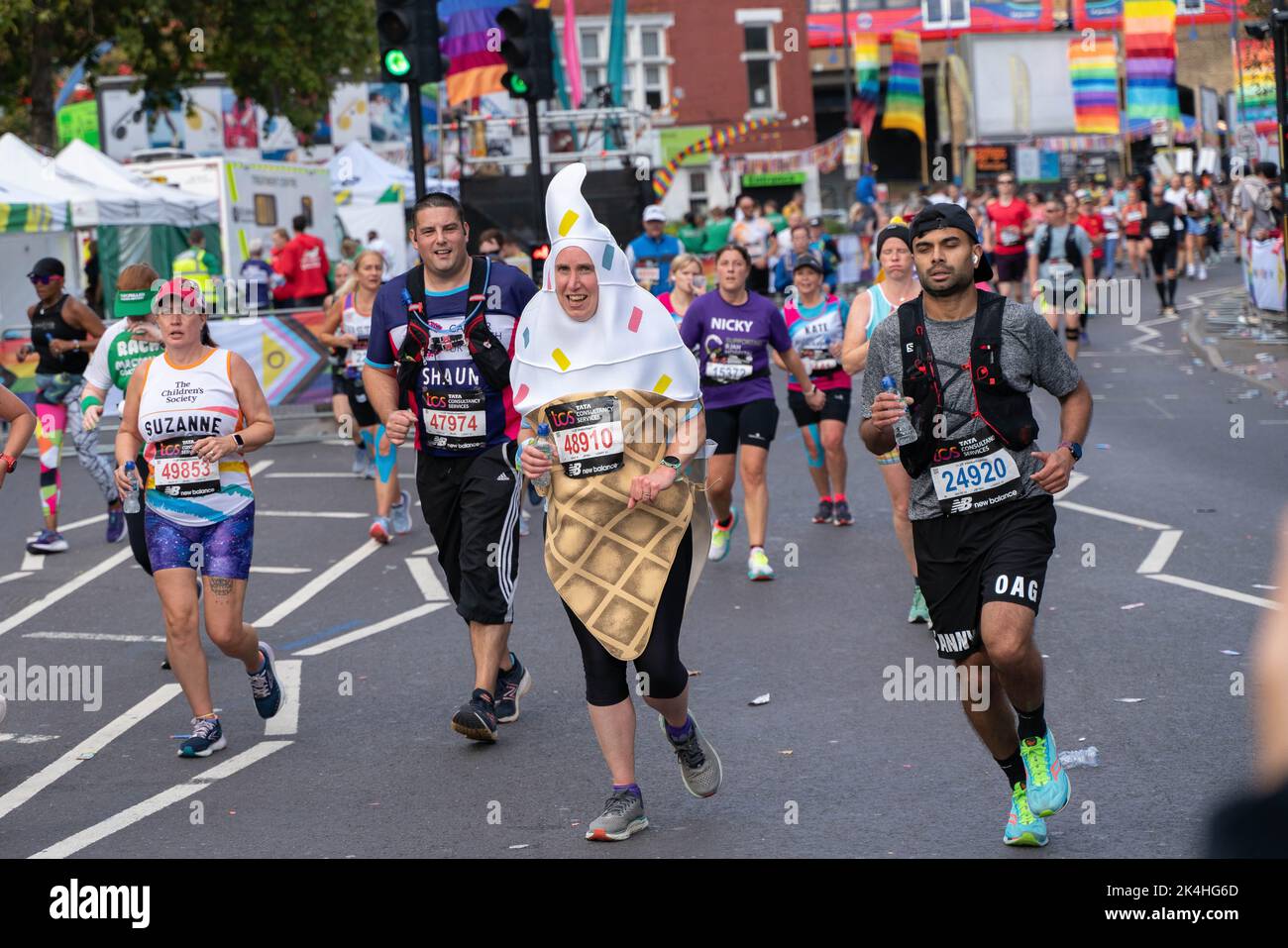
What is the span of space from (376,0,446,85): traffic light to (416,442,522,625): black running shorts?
288 inches

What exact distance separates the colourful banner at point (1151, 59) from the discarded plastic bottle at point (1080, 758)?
26665 mm

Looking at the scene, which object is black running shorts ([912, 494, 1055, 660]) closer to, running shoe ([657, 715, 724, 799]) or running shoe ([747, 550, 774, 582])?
running shoe ([657, 715, 724, 799])

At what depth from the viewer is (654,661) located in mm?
5660

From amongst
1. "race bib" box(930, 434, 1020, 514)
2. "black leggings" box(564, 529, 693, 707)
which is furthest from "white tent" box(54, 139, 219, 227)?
"race bib" box(930, 434, 1020, 514)

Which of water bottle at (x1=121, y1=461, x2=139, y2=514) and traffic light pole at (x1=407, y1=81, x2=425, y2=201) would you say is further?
traffic light pole at (x1=407, y1=81, x2=425, y2=201)

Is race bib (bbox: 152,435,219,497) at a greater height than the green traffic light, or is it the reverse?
the green traffic light

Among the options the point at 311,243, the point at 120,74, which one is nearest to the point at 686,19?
the point at 120,74

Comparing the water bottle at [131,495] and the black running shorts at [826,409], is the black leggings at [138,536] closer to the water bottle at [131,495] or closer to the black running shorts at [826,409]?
the water bottle at [131,495]

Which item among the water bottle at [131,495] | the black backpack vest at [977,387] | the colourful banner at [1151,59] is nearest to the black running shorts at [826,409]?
the water bottle at [131,495]

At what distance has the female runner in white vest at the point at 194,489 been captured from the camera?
23.0ft

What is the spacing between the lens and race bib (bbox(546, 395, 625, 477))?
5.75 m

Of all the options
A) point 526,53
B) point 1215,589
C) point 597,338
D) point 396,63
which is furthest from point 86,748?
point 526,53

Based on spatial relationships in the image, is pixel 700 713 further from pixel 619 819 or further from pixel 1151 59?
pixel 1151 59
